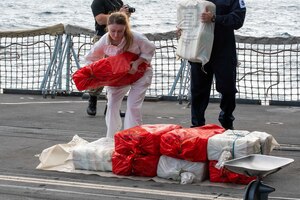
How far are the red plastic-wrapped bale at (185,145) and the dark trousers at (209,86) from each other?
4.81ft

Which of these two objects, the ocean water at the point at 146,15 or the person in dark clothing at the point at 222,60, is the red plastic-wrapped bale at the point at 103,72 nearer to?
the person in dark clothing at the point at 222,60

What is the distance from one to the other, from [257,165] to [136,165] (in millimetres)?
2813

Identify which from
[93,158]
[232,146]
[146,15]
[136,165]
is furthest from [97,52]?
[146,15]

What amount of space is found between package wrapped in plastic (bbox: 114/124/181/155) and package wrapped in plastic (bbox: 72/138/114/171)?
13 centimetres

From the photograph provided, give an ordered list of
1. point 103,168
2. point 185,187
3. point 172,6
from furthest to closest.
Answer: point 172,6 < point 103,168 < point 185,187

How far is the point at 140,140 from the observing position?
7.69 meters

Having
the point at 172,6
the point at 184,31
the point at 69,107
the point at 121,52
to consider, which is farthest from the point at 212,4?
the point at 172,6

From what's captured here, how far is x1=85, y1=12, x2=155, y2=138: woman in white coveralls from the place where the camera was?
844 cm

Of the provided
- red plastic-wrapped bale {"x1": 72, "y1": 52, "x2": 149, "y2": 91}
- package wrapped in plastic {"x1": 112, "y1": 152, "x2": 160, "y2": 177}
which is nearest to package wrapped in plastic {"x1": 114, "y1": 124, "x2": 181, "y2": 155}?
package wrapped in plastic {"x1": 112, "y1": 152, "x2": 160, "y2": 177}

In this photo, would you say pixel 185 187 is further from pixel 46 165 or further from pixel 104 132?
pixel 104 132

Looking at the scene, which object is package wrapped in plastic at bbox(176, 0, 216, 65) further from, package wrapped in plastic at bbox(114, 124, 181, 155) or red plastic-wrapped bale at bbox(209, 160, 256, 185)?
red plastic-wrapped bale at bbox(209, 160, 256, 185)

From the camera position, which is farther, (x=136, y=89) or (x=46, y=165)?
(x=136, y=89)

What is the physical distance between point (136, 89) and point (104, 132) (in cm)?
146

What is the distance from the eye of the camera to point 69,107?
1219 cm
